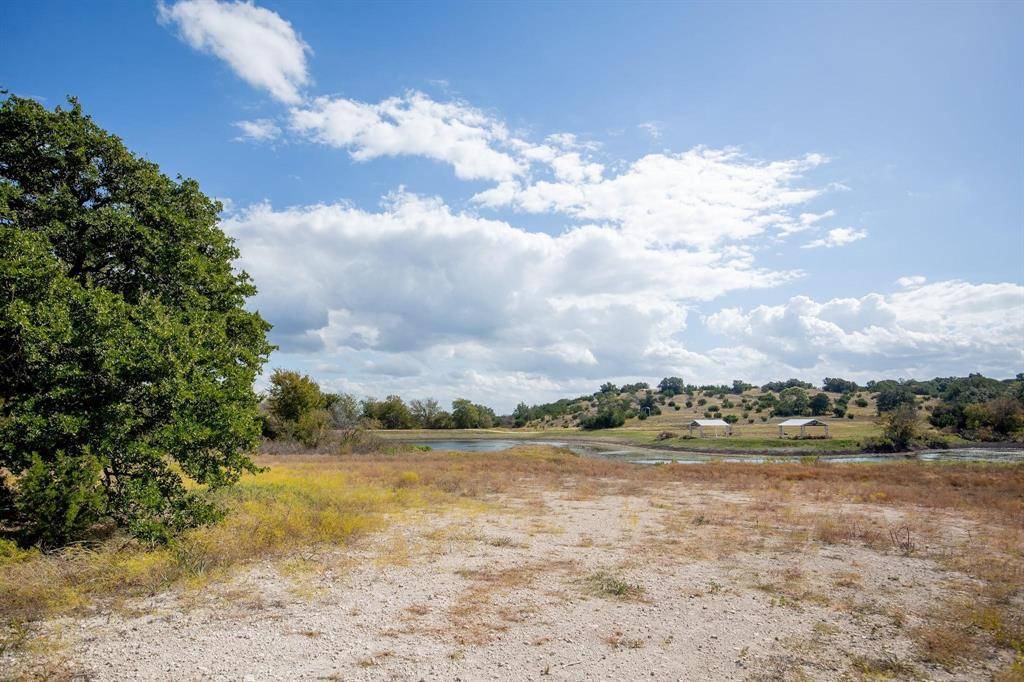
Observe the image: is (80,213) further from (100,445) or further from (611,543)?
(611,543)

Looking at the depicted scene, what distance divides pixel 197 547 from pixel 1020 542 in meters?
20.9

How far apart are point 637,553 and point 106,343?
42.4ft

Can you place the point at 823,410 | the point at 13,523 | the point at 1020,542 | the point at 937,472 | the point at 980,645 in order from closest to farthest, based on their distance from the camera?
the point at 980,645, the point at 13,523, the point at 1020,542, the point at 937,472, the point at 823,410

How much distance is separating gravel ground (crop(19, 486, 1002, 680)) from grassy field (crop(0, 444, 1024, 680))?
0.32 ft

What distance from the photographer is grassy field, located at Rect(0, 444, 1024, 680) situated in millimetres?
8633

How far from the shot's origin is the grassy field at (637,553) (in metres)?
8.63

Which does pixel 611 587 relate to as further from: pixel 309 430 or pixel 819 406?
pixel 819 406

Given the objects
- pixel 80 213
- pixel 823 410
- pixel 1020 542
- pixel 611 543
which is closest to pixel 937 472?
pixel 1020 542

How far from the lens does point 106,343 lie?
1145 cm

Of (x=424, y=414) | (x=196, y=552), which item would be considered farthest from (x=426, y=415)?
(x=196, y=552)

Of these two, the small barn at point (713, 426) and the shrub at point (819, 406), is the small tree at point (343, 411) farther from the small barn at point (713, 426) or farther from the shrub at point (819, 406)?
the shrub at point (819, 406)

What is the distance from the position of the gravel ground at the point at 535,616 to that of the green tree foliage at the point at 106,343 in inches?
148

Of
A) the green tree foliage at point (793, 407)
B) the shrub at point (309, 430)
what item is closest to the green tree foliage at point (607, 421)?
the green tree foliage at point (793, 407)

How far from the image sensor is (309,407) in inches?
2140
